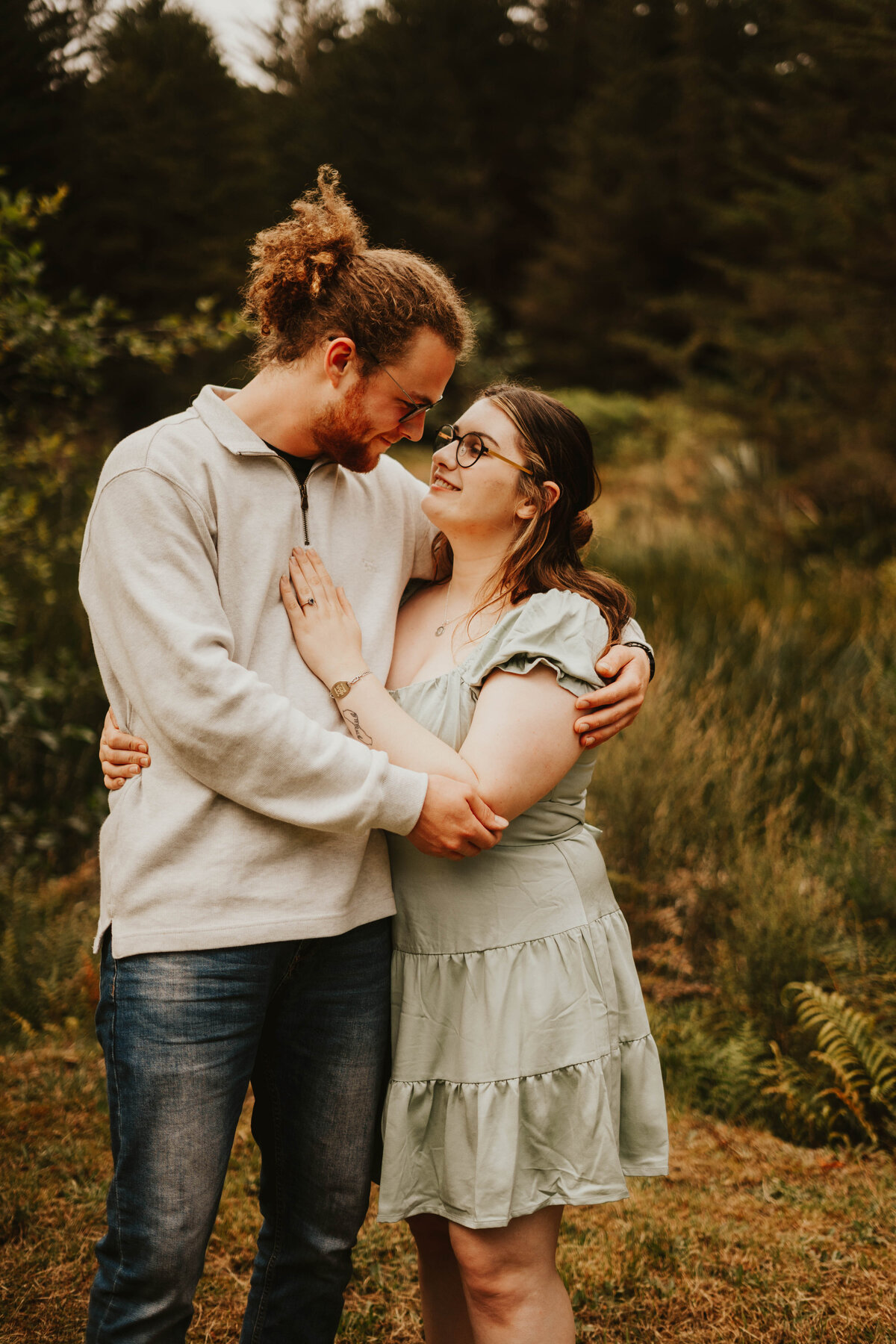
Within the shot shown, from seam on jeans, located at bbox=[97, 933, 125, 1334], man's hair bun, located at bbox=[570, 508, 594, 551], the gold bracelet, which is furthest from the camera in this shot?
man's hair bun, located at bbox=[570, 508, 594, 551]

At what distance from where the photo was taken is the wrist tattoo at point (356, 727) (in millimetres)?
1825

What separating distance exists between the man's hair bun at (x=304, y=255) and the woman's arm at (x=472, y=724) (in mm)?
495

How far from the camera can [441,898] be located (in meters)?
1.92

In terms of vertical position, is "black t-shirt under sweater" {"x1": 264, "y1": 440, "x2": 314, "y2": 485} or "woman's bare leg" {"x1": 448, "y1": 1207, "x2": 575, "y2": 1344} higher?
"black t-shirt under sweater" {"x1": 264, "y1": 440, "x2": 314, "y2": 485}

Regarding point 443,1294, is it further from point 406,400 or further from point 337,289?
point 337,289

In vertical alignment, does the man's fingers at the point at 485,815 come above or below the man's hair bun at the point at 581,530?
below

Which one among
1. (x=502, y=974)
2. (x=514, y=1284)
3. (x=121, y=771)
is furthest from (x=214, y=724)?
(x=514, y=1284)

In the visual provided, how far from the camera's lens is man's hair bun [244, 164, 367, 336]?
1925 millimetres

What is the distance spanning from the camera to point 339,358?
1.91 metres

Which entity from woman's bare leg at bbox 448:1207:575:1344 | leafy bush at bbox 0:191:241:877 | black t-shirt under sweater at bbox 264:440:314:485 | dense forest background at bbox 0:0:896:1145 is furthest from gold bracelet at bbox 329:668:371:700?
leafy bush at bbox 0:191:241:877

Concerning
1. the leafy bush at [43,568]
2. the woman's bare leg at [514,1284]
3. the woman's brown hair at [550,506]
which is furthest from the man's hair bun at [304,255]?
the leafy bush at [43,568]

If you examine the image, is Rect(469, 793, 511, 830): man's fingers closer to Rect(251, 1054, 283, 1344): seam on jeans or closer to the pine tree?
Rect(251, 1054, 283, 1344): seam on jeans

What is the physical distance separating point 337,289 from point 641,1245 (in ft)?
8.10

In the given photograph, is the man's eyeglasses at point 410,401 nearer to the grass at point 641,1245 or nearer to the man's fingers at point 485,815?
the man's fingers at point 485,815
